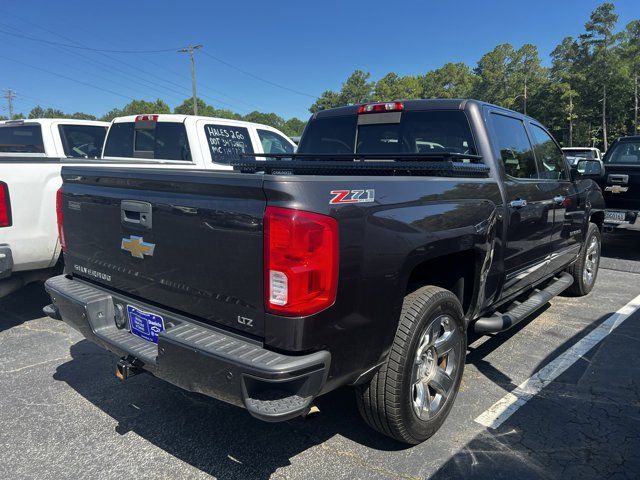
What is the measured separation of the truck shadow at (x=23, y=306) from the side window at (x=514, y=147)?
189 inches

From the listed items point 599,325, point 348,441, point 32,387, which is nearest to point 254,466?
point 348,441

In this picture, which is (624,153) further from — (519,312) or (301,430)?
Result: (301,430)

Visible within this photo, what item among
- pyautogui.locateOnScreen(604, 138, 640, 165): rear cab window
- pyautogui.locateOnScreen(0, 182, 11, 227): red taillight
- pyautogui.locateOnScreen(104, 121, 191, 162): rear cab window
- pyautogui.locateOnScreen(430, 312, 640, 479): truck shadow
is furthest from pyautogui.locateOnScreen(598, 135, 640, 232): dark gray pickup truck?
pyautogui.locateOnScreen(0, 182, 11, 227): red taillight

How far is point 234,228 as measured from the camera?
6.73 ft

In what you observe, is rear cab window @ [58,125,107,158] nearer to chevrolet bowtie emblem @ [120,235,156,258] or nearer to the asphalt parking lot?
the asphalt parking lot

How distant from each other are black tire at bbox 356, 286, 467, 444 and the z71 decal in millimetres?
703

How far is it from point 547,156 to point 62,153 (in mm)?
6813

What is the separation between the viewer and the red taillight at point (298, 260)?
191cm

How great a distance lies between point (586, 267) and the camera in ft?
18.9

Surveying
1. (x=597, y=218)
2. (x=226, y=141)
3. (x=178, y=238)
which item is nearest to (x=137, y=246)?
(x=178, y=238)

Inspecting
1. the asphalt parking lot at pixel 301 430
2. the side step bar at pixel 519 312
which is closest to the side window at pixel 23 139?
the asphalt parking lot at pixel 301 430

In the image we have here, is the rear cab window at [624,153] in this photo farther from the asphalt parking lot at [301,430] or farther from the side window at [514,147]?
the asphalt parking lot at [301,430]

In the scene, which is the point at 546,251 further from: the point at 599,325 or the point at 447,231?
the point at 447,231

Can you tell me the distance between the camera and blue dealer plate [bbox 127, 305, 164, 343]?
8.11 feet
